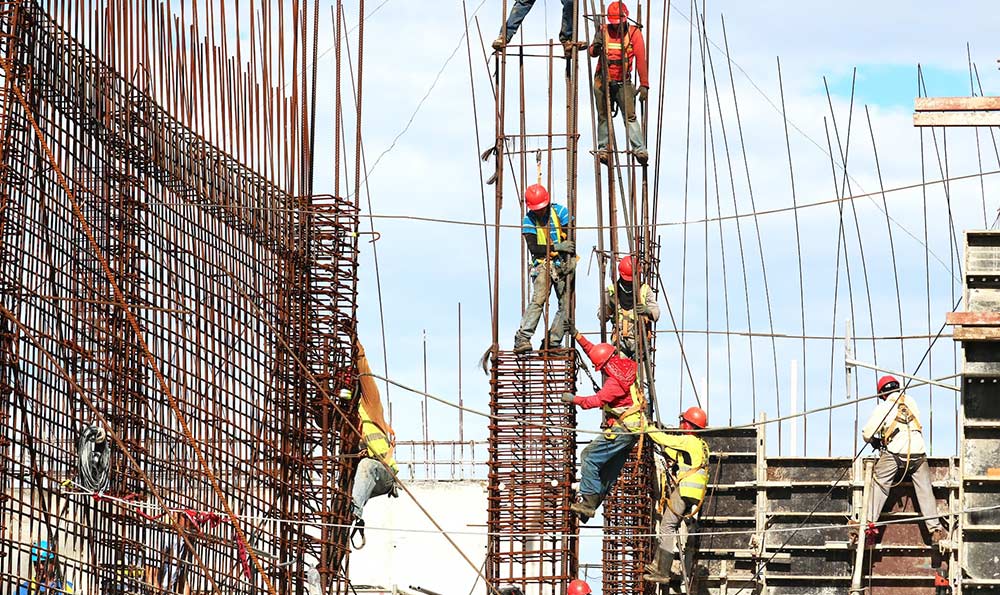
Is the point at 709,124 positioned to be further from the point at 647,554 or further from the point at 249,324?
the point at 249,324

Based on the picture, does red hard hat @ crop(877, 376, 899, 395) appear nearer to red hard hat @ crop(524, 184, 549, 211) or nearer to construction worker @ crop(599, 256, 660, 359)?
construction worker @ crop(599, 256, 660, 359)

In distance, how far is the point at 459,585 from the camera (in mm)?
29062

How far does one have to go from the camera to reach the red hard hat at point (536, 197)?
18094mm

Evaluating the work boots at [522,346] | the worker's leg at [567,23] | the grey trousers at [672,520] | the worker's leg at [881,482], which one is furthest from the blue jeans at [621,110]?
the worker's leg at [881,482]

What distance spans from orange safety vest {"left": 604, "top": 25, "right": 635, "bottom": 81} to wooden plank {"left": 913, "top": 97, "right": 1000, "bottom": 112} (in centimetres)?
589

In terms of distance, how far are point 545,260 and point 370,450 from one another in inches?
112

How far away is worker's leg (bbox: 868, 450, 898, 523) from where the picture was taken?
16812mm

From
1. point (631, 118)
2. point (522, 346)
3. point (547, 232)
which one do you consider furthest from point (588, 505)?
point (631, 118)

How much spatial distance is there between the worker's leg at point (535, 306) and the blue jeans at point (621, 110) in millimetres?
1939

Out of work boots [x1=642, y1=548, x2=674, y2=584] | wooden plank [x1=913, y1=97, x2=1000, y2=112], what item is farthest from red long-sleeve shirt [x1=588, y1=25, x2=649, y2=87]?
wooden plank [x1=913, y1=97, x2=1000, y2=112]

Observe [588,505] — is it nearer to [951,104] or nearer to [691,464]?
[691,464]

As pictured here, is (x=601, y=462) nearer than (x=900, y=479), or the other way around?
(x=900, y=479)

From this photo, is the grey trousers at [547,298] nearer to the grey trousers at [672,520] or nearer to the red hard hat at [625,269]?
the red hard hat at [625,269]

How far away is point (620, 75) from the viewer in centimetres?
1938
